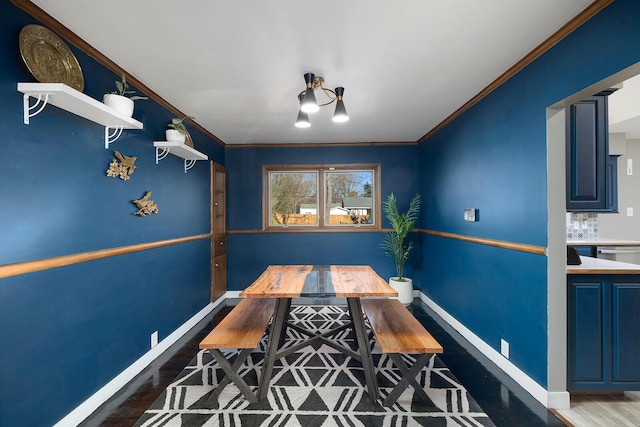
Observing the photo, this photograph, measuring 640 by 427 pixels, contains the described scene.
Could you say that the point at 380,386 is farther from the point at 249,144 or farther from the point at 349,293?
the point at 249,144

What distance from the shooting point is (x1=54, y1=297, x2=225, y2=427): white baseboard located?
179 centimetres

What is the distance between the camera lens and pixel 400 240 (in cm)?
421

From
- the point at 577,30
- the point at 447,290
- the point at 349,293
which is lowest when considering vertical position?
the point at 447,290

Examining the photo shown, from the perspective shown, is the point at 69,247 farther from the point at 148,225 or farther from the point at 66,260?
the point at 148,225

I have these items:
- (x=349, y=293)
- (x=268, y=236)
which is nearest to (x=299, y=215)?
(x=268, y=236)

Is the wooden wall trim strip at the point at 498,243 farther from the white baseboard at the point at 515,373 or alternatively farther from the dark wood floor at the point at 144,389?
the dark wood floor at the point at 144,389

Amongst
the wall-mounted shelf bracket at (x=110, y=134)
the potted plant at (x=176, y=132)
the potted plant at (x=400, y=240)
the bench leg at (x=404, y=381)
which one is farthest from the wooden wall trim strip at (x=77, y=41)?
the potted plant at (x=400, y=240)

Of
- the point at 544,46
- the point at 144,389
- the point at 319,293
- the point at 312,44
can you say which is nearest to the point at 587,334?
the point at 319,293

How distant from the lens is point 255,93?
267 centimetres

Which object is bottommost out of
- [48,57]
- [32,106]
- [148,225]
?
[148,225]

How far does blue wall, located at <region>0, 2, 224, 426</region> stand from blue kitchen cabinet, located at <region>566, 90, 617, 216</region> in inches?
133

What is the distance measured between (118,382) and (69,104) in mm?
1946

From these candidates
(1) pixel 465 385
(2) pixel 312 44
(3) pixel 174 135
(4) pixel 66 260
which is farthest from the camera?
(3) pixel 174 135

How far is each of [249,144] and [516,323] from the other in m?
4.06
